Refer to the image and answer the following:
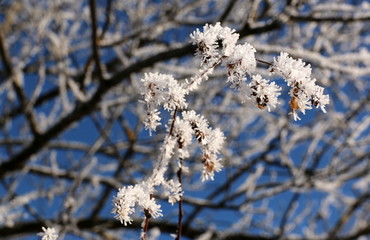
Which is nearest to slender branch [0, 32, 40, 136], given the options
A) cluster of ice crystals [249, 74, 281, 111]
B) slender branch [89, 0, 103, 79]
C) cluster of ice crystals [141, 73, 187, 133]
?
slender branch [89, 0, 103, 79]

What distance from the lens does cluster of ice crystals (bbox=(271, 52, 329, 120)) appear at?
0.72 metres

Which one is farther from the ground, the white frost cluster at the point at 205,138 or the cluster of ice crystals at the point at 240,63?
the cluster of ice crystals at the point at 240,63

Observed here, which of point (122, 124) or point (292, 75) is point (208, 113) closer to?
point (122, 124)

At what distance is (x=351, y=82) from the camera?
3486 mm

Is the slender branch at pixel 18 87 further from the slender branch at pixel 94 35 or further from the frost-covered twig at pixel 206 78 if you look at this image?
the frost-covered twig at pixel 206 78

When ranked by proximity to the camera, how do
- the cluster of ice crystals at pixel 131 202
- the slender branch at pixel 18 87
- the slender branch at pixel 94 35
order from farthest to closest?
the slender branch at pixel 18 87 < the slender branch at pixel 94 35 < the cluster of ice crystals at pixel 131 202

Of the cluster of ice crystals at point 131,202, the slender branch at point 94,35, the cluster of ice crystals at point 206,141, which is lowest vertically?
the cluster of ice crystals at point 131,202

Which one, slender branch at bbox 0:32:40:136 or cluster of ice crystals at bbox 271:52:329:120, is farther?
slender branch at bbox 0:32:40:136

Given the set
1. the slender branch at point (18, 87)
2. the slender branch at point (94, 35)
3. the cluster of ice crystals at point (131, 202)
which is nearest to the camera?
the cluster of ice crystals at point (131, 202)

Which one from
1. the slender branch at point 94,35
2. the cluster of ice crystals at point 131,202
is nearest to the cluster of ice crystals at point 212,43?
the cluster of ice crystals at point 131,202

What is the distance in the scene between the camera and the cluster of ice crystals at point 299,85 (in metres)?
0.72

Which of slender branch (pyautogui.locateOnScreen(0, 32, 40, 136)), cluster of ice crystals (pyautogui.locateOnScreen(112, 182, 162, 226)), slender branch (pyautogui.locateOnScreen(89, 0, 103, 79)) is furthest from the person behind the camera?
slender branch (pyautogui.locateOnScreen(0, 32, 40, 136))

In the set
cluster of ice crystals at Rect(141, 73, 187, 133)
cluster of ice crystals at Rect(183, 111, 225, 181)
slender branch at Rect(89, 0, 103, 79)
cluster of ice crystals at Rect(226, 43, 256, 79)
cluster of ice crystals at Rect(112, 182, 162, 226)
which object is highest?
slender branch at Rect(89, 0, 103, 79)

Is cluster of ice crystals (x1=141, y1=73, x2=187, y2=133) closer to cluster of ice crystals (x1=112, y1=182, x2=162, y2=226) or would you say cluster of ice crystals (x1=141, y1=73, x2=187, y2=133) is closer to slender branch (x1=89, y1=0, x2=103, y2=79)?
cluster of ice crystals (x1=112, y1=182, x2=162, y2=226)
